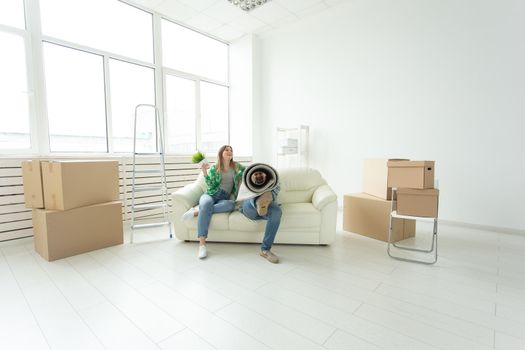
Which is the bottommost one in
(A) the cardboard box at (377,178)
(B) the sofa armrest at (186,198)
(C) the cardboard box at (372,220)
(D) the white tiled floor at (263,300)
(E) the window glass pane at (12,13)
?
(D) the white tiled floor at (263,300)

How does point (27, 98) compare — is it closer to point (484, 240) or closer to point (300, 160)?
point (300, 160)

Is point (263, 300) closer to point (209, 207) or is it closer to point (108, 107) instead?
point (209, 207)

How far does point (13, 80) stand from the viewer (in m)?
2.89

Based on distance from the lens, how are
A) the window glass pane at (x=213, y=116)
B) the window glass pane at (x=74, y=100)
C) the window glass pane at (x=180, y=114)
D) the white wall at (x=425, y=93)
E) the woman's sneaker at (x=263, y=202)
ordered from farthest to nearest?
the window glass pane at (x=213, y=116), the window glass pane at (x=180, y=114), the window glass pane at (x=74, y=100), the white wall at (x=425, y=93), the woman's sneaker at (x=263, y=202)

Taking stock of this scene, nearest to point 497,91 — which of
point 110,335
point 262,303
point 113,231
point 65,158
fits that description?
point 262,303

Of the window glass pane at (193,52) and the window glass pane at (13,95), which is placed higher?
the window glass pane at (193,52)

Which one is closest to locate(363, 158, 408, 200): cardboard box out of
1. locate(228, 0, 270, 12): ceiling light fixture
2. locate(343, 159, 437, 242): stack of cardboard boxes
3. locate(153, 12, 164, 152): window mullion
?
locate(343, 159, 437, 242): stack of cardboard boxes

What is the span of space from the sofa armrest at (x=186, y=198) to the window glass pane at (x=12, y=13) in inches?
102

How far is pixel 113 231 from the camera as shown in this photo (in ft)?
8.73

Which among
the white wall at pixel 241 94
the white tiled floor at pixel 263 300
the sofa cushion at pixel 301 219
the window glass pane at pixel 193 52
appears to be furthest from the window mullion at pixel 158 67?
the sofa cushion at pixel 301 219

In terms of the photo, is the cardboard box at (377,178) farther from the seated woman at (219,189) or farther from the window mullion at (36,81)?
the window mullion at (36,81)

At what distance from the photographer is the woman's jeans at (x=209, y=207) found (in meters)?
2.49

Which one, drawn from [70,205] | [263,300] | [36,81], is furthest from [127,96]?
[263,300]

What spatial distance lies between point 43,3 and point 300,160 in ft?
13.2
